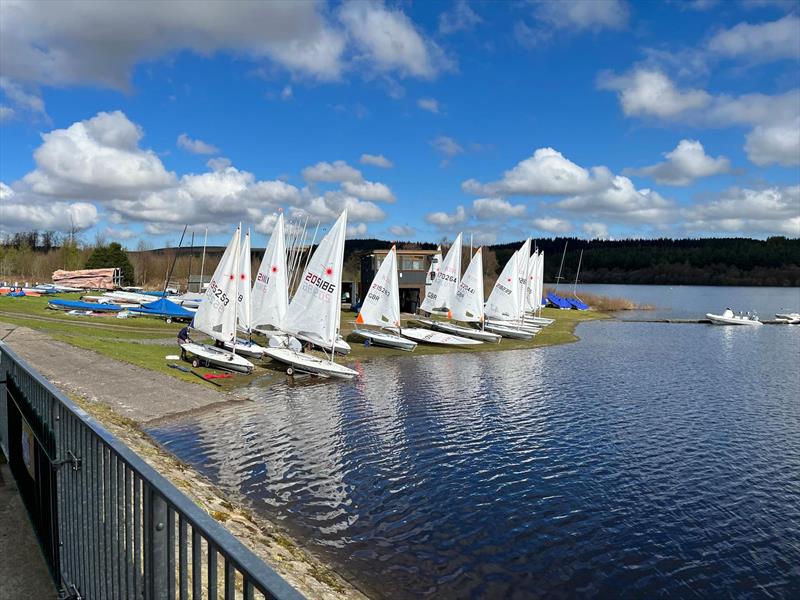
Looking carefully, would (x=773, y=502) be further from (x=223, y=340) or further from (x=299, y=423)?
(x=223, y=340)

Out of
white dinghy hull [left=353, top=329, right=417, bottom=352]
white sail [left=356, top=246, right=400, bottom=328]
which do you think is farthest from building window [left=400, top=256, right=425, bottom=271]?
white sail [left=356, top=246, right=400, bottom=328]

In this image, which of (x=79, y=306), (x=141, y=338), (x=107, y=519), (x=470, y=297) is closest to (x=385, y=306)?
(x=470, y=297)

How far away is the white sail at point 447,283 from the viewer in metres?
53.8

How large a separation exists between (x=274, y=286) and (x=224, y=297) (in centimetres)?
428

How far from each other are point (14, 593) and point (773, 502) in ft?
60.7

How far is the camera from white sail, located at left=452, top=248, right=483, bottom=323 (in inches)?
2066

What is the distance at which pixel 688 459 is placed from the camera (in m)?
20.0

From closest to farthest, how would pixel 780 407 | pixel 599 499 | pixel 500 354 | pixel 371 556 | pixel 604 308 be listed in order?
pixel 371 556, pixel 599 499, pixel 780 407, pixel 500 354, pixel 604 308

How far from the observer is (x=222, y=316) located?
1299 inches

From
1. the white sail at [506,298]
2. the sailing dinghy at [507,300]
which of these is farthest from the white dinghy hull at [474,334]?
the white sail at [506,298]

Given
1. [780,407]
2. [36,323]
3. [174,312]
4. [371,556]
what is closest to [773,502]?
[371,556]

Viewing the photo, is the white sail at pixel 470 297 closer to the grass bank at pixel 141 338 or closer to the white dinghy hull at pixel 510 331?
the grass bank at pixel 141 338

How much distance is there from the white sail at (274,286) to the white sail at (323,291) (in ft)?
7.57

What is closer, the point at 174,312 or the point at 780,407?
the point at 780,407
